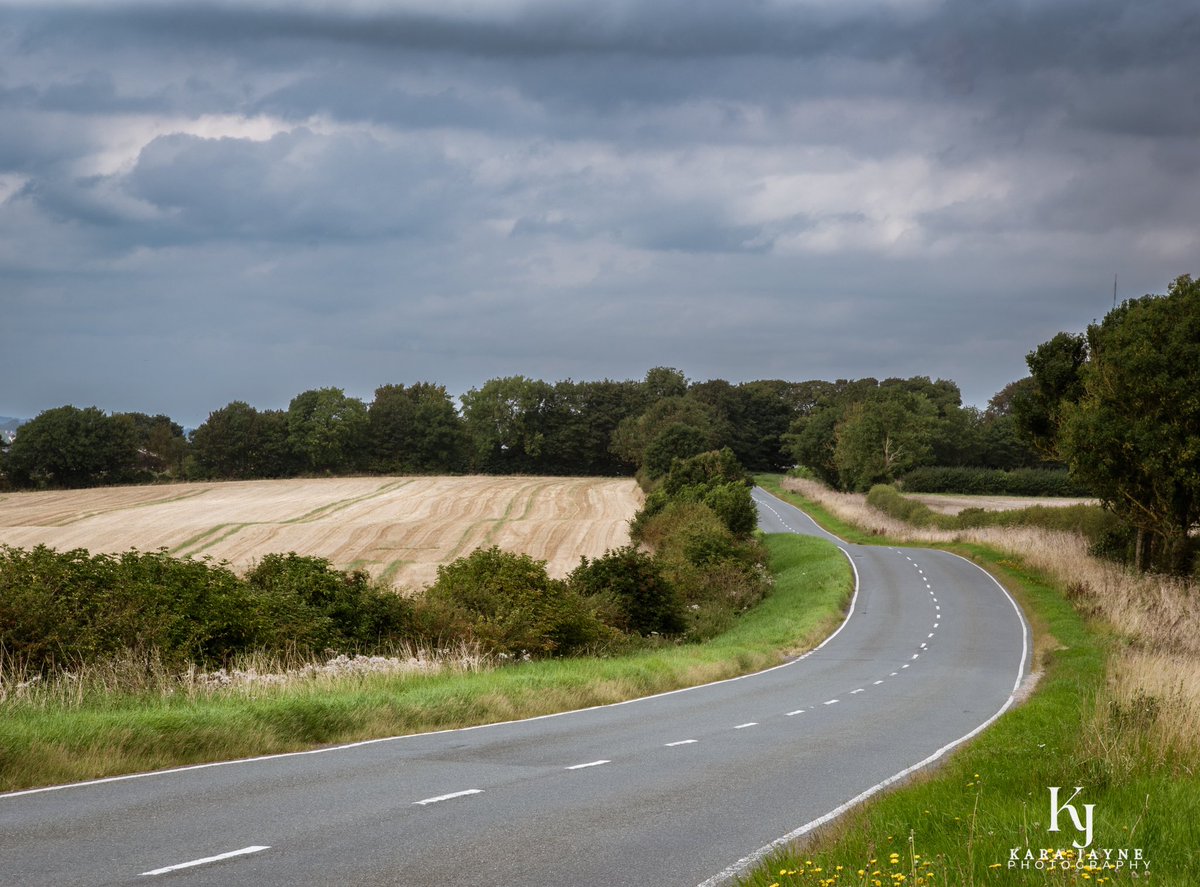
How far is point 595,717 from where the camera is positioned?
17.1m

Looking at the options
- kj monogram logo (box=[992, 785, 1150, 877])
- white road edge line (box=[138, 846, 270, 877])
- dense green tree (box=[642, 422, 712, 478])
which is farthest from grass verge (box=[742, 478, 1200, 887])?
dense green tree (box=[642, 422, 712, 478])

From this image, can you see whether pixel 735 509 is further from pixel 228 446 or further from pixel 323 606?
pixel 228 446

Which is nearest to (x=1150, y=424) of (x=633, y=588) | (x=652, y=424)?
(x=633, y=588)

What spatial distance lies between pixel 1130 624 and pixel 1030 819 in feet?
83.3

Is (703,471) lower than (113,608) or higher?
higher

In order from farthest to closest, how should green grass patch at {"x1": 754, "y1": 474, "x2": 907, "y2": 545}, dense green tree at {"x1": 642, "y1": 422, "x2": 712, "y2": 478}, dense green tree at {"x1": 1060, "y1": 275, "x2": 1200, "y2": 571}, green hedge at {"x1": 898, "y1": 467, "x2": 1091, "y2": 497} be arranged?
green hedge at {"x1": 898, "y1": 467, "x2": 1091, "y2": 497}, dense green tree at {"x1": 642, "y1": 422, "x2": 712, "y2": 478}, green grass patch at {"x1": 754, "y1": 474, "x2": 907, "y2": 545}, dense green tree at {"x1": 1060, "y1": 275, "x2": 1200, "y2": 571}

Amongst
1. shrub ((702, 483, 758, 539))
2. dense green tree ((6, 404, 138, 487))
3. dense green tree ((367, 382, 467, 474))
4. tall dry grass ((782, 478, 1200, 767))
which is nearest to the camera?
tall dry grass ((782, 478, 1200, 767))

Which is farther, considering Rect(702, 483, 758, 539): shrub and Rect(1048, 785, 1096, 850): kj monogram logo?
Rect(702, 483, 758, 539): shrub

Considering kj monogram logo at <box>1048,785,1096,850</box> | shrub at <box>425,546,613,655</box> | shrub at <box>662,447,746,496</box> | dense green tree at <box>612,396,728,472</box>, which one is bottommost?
shrub at <box>425,546,613,655</box>

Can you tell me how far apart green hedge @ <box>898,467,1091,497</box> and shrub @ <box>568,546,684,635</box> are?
6852 centimetres

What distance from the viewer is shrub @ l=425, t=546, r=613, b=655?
2450 cm

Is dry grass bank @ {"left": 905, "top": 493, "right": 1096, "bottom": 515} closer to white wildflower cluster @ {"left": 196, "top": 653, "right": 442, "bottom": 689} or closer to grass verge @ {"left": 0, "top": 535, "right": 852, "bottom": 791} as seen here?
grass verge @ {"left": 0, "top": 535, "right": 852, "bottom": 791}

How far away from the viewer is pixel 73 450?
343 feet

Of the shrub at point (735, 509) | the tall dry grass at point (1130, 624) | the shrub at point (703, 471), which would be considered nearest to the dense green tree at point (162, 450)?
the shrub at point (703, 471)
